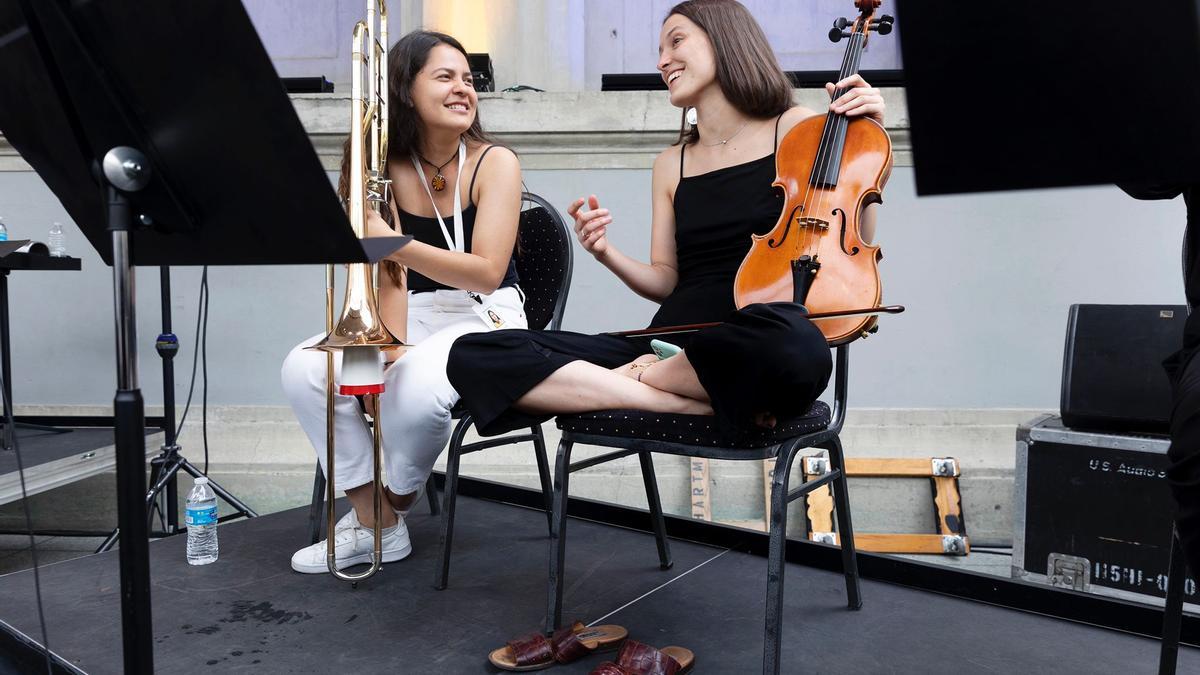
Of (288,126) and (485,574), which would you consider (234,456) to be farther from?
(288,126)

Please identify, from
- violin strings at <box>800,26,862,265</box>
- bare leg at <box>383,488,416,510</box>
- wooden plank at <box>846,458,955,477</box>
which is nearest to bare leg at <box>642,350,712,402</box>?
violin strings at <box>800,26,862,265</box>

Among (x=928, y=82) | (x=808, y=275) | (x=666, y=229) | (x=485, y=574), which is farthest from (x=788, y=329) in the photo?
(x=485, y=574)

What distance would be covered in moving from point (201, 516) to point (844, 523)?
1.39 meters

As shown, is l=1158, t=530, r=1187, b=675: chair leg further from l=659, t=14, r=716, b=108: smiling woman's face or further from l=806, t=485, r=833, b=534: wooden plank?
l=806, t=485, r=833, b=534: wooden plank

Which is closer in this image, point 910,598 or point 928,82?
point 928,82

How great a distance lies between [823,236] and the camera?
1396 millimetres

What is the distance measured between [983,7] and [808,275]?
0.75 meters

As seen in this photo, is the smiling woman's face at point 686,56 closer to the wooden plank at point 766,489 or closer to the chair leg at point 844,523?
the chair leg at point 844,523

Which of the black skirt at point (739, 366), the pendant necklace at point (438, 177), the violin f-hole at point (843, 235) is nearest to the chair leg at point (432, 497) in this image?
the pendant necklace at point (438, 177)

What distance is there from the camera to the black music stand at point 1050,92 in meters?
0.61

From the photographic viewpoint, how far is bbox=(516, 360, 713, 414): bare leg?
1.38 meters

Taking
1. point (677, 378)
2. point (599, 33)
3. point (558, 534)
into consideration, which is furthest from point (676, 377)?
point (599, 33)

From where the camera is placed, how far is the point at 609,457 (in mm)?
1676

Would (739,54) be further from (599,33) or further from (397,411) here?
(599,33)
